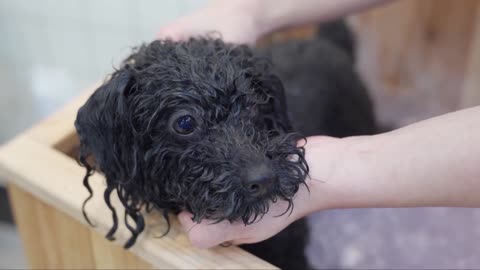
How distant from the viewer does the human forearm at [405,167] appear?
0.63 m

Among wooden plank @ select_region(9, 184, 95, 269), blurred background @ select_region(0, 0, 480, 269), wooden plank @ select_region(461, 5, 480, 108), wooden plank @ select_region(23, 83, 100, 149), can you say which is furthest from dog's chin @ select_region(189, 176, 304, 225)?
wooden plank @ select_region(461, 5, 480, 108)

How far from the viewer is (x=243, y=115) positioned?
0.71m

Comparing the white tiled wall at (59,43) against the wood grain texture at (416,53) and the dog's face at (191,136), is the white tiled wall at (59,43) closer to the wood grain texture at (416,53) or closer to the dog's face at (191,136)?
the wood grain texture at (416,53)

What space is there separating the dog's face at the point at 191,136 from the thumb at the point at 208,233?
17 millimetres

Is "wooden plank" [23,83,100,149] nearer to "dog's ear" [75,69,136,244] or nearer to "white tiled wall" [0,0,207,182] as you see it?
"dog's ear" [75,69,136,244]

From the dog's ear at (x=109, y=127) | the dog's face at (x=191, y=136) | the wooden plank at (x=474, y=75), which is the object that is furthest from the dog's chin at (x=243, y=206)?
the wooden plank at (x=474, y=75)

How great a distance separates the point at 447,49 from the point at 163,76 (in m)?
1.10

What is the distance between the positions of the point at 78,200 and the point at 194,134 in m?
0.25

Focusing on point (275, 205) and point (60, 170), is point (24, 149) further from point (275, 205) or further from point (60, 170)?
point (275, 205)

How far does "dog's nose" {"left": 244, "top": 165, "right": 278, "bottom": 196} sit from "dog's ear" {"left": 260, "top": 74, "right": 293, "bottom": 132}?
0.20m

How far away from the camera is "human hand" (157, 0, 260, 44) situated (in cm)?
95

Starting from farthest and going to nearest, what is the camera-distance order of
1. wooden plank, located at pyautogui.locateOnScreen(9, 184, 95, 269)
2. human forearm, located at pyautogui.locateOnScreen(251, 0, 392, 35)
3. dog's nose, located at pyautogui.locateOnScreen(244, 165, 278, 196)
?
human forearm, located at pyautogui.locateOnScreen(251, 0, 392, 35) < wooden plank, located at pyautogui.locateOnScreen(9, 184, 95, 269) < dog's nose, located at pyautogui.locateOnScreen(244, 165, 278, 196)

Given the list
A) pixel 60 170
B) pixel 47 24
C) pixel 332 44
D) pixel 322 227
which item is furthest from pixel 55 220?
pixel 47 24

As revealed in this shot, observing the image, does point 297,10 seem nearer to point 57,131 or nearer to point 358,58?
point 57,131
